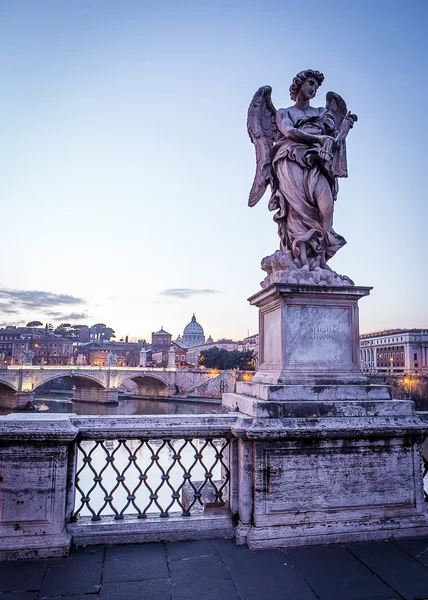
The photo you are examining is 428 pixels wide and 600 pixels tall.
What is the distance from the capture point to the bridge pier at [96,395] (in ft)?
203

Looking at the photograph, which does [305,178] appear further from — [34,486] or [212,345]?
[212,345]

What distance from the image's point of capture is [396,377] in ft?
185

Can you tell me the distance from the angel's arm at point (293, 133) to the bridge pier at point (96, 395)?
60.8 meters

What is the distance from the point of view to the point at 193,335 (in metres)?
162

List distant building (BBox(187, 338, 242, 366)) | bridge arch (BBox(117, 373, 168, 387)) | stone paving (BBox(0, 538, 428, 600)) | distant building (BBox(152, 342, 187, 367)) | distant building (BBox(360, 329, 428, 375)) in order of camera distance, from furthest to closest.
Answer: distant building (BBox(187, 338, 242, 366))
distant building (BBox(152, 342, 187, 367))
distant building (BBox(360, 329, 428, 375))
bridge arch (BBox(117, 373, 168, 387))
stone paving (BBox(0, 538, 428, 600))

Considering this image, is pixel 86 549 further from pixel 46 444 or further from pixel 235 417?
pixel 235 417

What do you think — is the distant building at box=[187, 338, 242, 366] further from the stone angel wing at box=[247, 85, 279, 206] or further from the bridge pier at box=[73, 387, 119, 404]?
the stone angel wing at box=[247, 85, 279, 206]

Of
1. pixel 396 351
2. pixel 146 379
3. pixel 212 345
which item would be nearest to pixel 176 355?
pixel 212 345

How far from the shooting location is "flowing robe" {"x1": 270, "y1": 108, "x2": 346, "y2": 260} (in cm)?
433

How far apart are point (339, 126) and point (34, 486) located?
430cm

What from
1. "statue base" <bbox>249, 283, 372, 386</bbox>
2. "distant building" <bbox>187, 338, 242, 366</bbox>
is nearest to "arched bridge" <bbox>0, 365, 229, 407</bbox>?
"statue base" <bbox>249, 283, 372, 386</bbox>

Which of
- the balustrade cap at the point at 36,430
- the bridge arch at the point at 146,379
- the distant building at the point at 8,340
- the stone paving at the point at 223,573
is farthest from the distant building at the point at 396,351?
the distant building at the point at 8,340

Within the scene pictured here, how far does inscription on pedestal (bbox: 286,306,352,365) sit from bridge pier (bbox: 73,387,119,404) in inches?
2393

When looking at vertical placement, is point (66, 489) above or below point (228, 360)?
below
